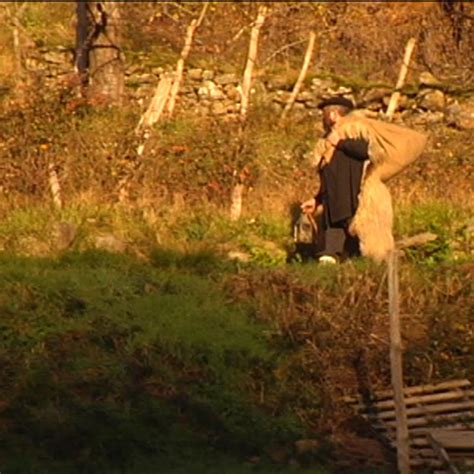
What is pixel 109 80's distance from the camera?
55.7 feet

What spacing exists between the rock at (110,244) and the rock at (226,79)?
7030mm

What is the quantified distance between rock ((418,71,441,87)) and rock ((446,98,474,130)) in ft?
2.30

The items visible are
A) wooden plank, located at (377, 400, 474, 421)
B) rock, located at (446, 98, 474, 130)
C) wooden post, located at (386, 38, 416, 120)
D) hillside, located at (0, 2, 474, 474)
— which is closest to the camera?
hillside, located at (0, 2, 474, 474)

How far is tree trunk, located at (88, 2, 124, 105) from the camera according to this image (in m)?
16.9

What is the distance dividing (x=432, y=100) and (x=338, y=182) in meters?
7.06

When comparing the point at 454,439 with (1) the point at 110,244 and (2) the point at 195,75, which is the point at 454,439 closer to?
(1) the point at 110,244

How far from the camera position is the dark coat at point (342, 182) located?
11859mm

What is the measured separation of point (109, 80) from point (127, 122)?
3.00 meters

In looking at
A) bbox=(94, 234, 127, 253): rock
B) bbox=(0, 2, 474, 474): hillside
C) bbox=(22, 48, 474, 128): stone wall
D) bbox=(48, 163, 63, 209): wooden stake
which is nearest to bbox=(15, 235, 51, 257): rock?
bbox=(0, 2, 474, 474): hillside

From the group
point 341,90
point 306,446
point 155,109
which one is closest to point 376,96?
point 341,90

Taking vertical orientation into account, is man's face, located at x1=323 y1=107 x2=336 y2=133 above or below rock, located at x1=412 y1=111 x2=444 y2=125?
above

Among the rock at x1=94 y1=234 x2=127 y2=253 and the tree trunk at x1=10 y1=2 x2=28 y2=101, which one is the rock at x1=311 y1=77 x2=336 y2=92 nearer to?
the tree trunk at x1=10 y1=2 x2=28 y2=101

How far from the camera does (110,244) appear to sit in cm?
1207

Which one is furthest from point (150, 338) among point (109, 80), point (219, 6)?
point (219, 6)
